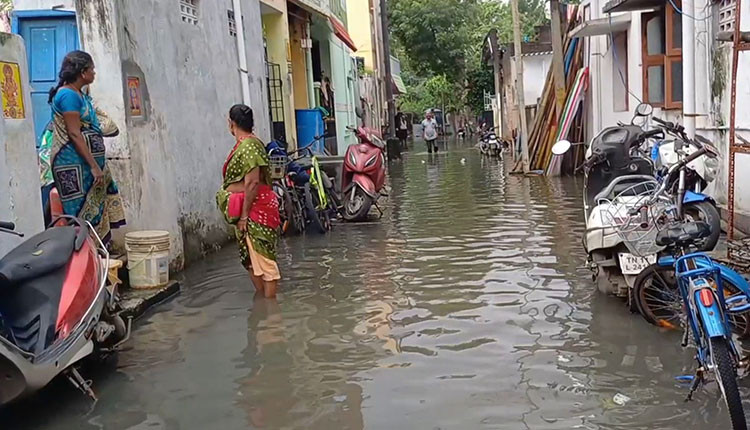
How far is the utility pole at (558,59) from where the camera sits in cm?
1577

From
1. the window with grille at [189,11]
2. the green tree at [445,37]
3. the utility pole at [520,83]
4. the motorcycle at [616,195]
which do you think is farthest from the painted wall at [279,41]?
the green tree at [445,37]

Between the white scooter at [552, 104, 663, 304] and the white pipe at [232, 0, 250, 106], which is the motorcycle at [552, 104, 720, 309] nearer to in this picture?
the white scooter at [552, 104, 663, 304]

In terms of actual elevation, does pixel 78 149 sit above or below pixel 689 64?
below

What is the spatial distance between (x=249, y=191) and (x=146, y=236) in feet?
3.39

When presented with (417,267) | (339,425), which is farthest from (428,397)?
(417,267)

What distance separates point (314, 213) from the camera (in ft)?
32.5

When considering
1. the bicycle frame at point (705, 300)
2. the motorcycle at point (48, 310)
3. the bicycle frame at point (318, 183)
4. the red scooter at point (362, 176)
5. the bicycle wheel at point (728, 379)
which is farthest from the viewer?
the red scooter at point (362, 176)

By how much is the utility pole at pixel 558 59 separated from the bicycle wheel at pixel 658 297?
11348 mm

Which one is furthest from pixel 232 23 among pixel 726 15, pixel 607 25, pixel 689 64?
pixel 607 25

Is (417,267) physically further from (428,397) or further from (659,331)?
(428,397)

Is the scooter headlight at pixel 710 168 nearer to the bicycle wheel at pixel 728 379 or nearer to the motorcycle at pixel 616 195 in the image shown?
the motorcycle at pixel 616 195

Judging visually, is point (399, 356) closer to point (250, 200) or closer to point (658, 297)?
point (658, 297)

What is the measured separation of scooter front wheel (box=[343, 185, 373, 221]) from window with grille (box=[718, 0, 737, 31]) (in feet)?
16.0

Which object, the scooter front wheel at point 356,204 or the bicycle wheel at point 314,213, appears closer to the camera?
the bicycle wheel at point 314,213
